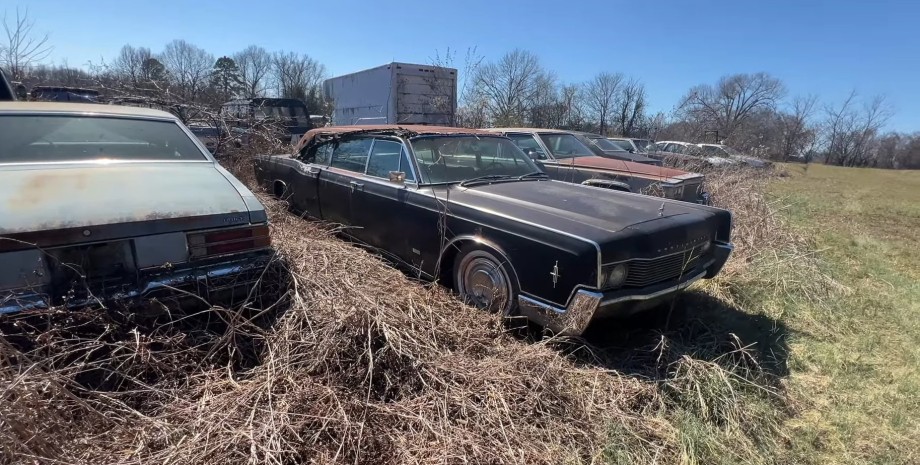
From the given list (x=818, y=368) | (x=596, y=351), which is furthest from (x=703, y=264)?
(x=596, y=351)

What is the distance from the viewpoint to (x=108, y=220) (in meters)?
2.38

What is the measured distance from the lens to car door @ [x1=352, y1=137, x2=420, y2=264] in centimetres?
402

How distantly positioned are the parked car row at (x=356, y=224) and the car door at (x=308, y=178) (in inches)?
26.8

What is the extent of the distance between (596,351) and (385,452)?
1.66 m

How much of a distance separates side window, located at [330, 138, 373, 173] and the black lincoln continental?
0.05 ft

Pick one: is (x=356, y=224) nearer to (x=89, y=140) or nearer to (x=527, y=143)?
(x=89, y=140)

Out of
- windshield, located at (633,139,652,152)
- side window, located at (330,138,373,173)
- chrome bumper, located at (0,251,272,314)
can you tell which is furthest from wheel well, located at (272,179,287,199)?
windshield, located at (633,139,652,152)

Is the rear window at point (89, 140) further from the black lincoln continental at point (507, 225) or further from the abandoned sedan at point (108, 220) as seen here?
the black lincoln continental at point (507, 225)

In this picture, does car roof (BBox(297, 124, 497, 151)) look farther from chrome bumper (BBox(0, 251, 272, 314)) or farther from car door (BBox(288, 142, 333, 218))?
chrome bumper (BBox(0, 251, 272, 314))

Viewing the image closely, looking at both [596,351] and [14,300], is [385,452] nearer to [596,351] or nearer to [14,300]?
[596,351]

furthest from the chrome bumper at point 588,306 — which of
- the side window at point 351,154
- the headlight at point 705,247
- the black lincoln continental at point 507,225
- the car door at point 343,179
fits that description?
the side window at point 351,154

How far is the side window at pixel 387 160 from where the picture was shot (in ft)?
13.8

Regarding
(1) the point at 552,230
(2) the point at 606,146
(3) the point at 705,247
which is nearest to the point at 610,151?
(2) the point at 606,146

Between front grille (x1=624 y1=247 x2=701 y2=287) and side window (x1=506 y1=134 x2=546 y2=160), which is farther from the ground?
side window (x1=506 y1=134 x2=546 y2=160)
